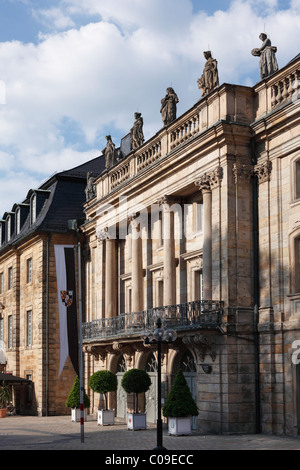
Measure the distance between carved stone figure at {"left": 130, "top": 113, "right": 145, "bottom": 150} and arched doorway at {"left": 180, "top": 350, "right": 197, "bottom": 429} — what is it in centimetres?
1111

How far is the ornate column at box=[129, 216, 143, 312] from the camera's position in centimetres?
3256

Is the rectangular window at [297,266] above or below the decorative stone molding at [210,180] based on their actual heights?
below

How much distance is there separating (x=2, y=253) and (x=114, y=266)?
14453 millimetres

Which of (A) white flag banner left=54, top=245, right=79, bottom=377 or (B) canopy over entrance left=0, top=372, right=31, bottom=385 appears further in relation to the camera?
(B) canopy over entrance left=0, top=372, right=31, bottom=385

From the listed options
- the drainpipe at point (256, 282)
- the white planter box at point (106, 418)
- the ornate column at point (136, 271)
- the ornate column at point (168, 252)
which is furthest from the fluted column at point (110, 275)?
the drainpipe at point (256, 282)

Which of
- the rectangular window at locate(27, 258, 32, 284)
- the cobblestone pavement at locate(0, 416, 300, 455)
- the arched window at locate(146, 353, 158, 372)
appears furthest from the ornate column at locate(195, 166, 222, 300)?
the rectangular window at locate(27, 258, 32, 284)

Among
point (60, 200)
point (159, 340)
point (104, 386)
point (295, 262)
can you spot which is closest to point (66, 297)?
point (104, 386)

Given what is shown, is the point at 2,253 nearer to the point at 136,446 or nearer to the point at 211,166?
the point at 211,166

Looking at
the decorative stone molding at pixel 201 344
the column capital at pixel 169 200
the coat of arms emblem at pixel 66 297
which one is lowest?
the decorative stone molding at pixel 201 344

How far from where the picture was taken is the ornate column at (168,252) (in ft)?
96.1

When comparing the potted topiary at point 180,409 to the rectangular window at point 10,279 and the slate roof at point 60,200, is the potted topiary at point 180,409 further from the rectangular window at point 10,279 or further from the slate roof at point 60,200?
the rectangular window at point 10,279

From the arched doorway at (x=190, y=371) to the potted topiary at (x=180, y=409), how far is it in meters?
2.20

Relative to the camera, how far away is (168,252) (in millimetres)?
29719

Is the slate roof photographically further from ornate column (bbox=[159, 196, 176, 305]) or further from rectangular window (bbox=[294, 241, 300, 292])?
rectangular window (bbox=[294, 241, 300, 292])
